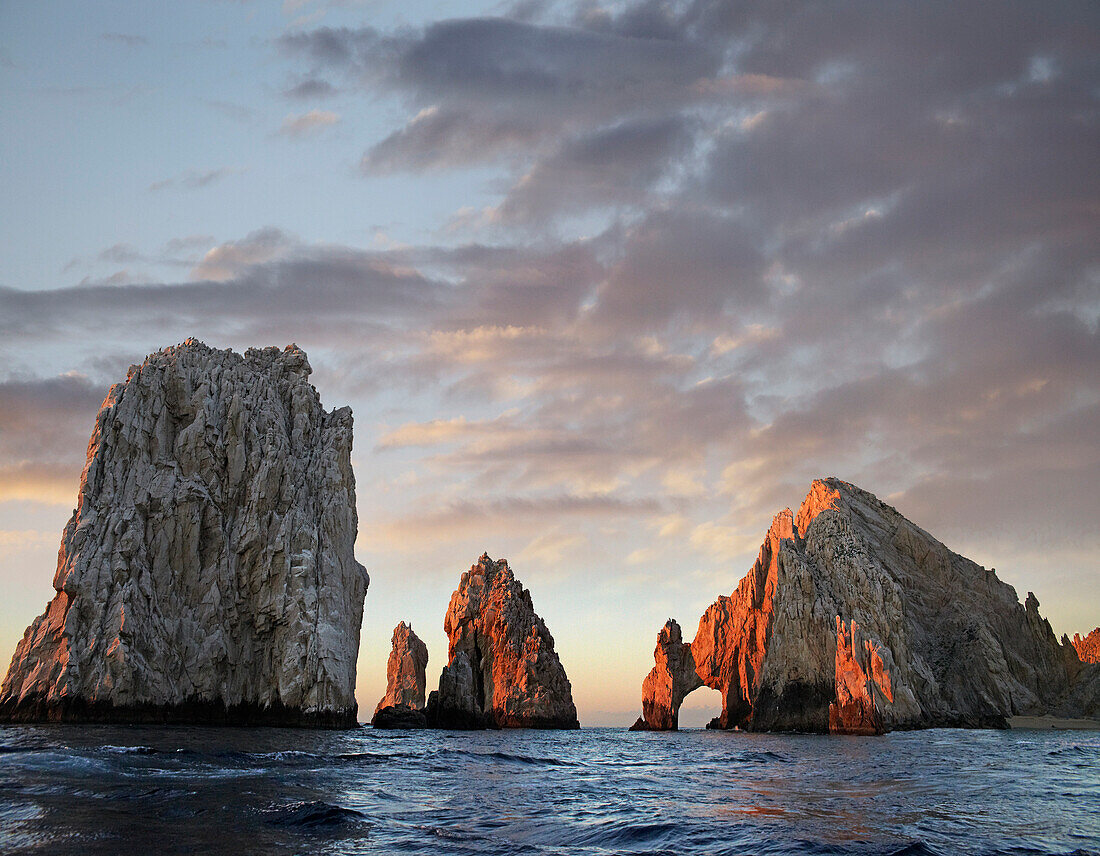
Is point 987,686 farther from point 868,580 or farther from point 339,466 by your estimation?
point 339,466

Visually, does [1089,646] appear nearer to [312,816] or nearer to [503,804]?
[503,804]

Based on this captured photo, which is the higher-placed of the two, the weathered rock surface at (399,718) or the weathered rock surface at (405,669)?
the weathered rock surface at (405,669)

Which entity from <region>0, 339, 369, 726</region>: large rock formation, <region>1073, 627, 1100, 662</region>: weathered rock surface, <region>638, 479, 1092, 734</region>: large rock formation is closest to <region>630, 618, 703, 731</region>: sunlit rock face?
<region>638, 479, 1092, 734</region>: large rock formation

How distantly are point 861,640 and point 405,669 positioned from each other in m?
54.3

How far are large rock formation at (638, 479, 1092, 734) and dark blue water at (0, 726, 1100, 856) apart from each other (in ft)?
151

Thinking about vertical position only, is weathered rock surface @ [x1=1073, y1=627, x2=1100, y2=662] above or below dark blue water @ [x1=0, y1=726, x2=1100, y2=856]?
above

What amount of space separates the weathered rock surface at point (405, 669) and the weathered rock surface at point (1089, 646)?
9700 centimetres

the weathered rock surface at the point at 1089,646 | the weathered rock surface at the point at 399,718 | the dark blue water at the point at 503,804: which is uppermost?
the weathered rock surface at the point at 1089,646

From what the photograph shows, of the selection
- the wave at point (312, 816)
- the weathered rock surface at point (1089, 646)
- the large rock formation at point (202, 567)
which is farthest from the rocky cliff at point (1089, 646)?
the wave at point (312, 816)

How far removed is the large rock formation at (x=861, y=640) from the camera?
268ft

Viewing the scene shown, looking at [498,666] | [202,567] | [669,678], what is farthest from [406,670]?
[202,567]

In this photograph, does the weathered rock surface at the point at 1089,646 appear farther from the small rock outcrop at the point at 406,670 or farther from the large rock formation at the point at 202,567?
the large rock formation at the point at 202,567

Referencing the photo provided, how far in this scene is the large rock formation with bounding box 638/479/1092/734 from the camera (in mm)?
81625

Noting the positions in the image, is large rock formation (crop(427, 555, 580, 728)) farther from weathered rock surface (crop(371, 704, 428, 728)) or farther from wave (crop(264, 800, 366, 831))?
wave (crop(264, 800, 366, 831))
